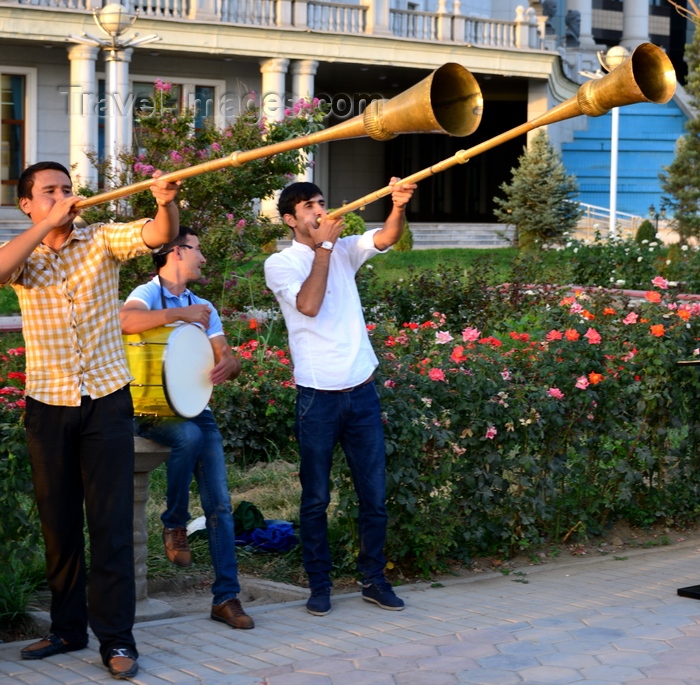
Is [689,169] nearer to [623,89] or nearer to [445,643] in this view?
[445,643]

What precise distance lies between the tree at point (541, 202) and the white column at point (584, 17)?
15.8 m

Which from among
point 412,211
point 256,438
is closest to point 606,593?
point 256,438

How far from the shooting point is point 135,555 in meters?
5.50

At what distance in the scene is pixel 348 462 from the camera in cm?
570

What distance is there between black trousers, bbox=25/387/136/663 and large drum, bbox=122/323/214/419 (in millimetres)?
473

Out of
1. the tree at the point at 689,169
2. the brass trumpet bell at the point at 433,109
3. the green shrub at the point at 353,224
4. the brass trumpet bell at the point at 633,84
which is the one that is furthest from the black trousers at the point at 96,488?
the tree at the point at 689,169

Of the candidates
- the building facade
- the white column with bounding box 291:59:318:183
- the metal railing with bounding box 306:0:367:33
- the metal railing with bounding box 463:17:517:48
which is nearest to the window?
the building facade

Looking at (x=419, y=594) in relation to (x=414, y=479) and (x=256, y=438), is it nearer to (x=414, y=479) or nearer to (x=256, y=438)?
(x=414, y=479)

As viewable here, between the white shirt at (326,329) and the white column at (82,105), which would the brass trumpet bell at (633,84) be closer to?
the white shirt at (326,329)

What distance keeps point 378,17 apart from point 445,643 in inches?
1018

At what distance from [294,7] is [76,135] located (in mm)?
5892

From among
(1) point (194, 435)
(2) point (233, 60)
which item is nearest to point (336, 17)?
(2) point (233, 60)

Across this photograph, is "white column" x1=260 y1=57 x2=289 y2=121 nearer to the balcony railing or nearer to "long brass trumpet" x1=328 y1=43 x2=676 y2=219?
the balcony railing

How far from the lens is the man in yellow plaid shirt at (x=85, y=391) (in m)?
4.66
